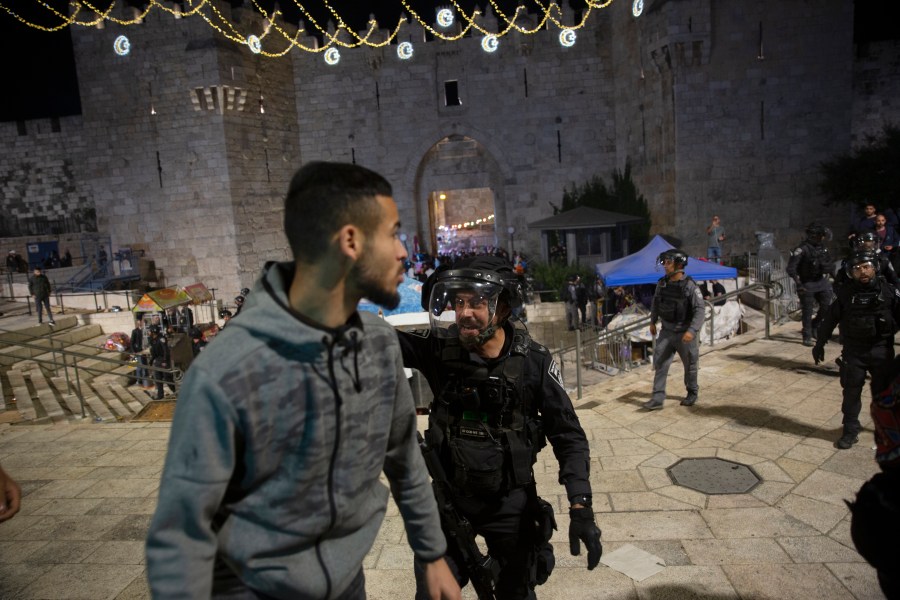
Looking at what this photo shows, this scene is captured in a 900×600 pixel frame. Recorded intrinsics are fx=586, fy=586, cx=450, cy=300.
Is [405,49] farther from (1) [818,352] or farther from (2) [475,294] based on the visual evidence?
(2) [475,294]

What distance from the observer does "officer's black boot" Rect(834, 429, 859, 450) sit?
15.5 feet

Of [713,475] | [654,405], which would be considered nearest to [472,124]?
[654,405]

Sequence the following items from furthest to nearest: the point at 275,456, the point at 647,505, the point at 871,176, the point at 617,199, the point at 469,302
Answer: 1. the point at 617,199
2. the point at 871,176
3. the point at 647,505
4. the point at 469,302
5. the point at 275,456

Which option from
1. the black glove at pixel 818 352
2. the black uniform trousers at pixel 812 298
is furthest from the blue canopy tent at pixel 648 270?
the black glove at pixel 818 352

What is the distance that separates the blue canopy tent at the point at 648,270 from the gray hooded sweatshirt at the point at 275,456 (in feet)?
32.5

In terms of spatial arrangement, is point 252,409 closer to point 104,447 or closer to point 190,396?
point 190,396

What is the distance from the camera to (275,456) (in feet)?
4.20

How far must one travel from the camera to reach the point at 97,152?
1862 centimetres

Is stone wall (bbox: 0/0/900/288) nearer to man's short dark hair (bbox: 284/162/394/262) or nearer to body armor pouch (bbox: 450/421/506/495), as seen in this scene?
body armor pouch (bbox: 450/421/506/495)

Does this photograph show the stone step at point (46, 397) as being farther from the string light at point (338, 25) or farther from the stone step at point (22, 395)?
the string light at point (338, 25)

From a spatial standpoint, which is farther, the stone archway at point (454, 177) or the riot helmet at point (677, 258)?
the stone archway at point (454, 177)

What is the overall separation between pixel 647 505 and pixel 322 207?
3.47m

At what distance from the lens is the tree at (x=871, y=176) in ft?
47.9

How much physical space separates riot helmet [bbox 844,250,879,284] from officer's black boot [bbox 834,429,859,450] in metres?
1.23
